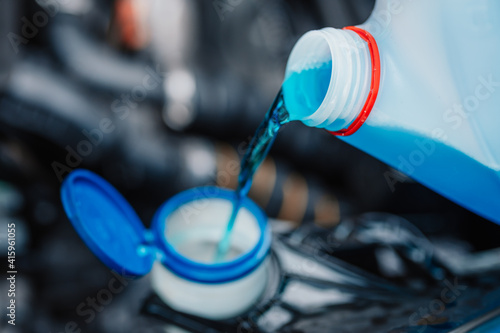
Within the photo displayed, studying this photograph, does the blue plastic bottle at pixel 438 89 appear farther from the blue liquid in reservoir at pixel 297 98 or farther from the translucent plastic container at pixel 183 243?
the translucent plastic container at pixel 183 243

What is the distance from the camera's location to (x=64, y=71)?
1.87ft

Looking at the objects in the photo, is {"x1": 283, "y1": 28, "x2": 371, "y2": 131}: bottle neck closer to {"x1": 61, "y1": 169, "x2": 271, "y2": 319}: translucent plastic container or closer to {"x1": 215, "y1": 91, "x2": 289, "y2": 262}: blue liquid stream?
{"x1": 215, "y1": 91, "x2": 289, "y2": 262}: blue liquid stream

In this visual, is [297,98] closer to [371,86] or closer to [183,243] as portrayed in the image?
[371,86]

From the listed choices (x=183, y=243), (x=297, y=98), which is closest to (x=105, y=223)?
(x=183, y=243)

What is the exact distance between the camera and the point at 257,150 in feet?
1.41

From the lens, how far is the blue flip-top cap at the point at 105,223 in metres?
0.40

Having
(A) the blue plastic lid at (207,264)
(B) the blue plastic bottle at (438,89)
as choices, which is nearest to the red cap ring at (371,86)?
(B) the blue plastic bottle at (438,89)

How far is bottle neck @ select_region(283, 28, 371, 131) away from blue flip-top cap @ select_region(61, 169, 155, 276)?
19 centimetres

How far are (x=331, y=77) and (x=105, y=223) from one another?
0.86 feet

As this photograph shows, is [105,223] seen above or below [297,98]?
below

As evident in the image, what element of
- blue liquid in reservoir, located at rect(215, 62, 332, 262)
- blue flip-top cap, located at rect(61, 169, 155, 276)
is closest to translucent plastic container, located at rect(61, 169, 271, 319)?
blue flip-top cap, located at rect(61, 169, 155, 276)

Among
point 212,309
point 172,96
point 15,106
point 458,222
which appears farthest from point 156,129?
point 458,222

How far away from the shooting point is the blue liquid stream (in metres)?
0.40

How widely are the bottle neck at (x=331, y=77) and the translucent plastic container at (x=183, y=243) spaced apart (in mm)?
140
